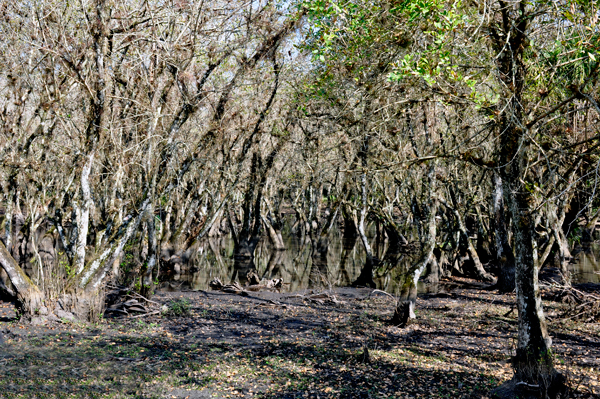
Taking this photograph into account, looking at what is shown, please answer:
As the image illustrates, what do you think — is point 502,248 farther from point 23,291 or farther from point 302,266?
point 23,291

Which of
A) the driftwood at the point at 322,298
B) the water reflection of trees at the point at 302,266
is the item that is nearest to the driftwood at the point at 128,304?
the driftwood at the point at 322,298

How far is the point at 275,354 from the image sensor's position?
10.1m

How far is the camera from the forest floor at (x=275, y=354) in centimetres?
785

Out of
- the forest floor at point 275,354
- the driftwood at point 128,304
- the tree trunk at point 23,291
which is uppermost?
the tree trunk at point 23,291

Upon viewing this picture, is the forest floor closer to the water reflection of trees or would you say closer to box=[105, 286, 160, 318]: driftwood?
box=[105, 286, 160, 318]: driftwood

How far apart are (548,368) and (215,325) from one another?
816 cm

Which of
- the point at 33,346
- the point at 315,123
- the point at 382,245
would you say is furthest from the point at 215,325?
the point at 382,245

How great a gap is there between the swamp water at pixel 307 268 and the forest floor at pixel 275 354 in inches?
220

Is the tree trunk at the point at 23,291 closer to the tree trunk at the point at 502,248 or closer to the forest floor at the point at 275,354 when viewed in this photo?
the forest floor at the point at 275,354

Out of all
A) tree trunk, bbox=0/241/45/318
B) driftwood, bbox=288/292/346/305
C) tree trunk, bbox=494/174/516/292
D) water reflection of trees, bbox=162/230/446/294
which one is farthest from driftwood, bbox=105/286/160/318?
tree trunk, bbox=494/174/516/292

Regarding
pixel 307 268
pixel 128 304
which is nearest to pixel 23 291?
pixel 128 304

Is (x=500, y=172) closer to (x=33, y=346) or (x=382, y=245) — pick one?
(x=33, y=346)

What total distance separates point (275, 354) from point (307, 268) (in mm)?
17559

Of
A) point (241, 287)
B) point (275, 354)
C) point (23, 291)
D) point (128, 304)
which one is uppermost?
point (23, 291)
